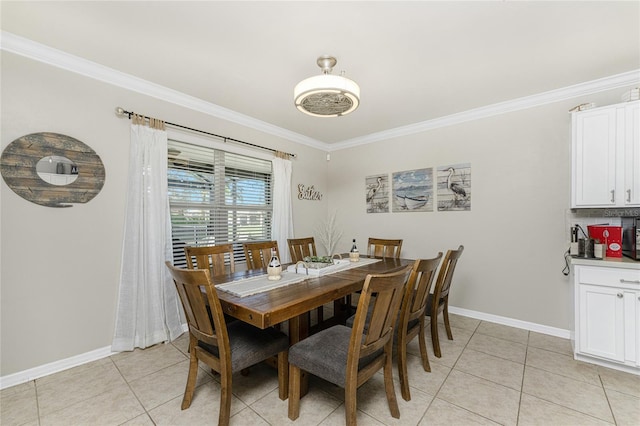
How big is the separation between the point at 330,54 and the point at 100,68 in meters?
2.10

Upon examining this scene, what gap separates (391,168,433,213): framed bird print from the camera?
12.6 ft

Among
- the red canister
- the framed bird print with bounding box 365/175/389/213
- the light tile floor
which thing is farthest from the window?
the red canister

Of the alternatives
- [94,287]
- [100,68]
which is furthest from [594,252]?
[100,68]

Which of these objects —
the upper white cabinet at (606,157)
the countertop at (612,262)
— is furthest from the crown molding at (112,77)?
the countertop at (612,262)

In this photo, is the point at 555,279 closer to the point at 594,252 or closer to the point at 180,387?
the point at 594,252

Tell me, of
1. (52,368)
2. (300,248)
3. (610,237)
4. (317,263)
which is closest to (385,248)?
(300,248)

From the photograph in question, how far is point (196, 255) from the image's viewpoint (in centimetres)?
249

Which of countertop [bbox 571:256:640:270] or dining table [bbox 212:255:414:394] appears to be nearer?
dining table [bbox 212:255:414:394]

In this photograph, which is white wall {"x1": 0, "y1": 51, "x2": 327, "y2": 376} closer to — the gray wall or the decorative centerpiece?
the gray wall

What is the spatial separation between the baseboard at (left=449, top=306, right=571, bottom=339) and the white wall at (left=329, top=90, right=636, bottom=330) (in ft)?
0.15

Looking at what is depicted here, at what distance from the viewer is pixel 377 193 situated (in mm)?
4355

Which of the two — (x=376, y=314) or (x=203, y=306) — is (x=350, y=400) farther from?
(x=203, y=306)

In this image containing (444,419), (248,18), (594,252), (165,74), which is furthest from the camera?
(165,74)

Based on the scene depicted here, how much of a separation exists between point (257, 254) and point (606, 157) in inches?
136
